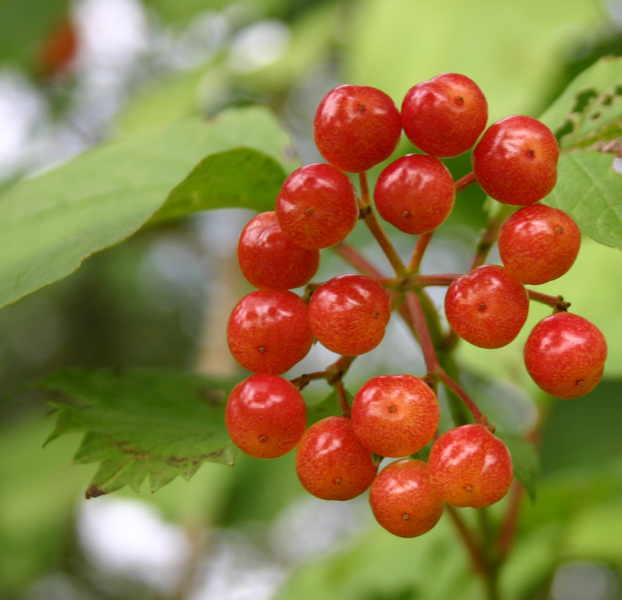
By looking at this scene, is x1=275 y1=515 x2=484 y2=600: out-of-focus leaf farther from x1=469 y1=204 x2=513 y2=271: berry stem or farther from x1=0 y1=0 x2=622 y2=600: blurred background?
x1=469 y1=204 x2=513 y2=271: berry stem

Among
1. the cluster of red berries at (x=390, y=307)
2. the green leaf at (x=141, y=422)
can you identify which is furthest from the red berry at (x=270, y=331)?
the green leaf at (x=141, y=422)

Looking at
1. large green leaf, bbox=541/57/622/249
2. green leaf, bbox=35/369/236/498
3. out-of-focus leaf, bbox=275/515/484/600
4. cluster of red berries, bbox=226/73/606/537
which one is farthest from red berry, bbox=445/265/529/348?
out-of-focus leaf, bbox=275/515/484/600

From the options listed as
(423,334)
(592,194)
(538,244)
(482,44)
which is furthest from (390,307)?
(482,44)

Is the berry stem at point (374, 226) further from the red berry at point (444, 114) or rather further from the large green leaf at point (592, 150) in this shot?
the large green leaf at point (592, 150)

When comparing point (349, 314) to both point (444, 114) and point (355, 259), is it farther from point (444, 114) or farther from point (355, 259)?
point (355, 259)

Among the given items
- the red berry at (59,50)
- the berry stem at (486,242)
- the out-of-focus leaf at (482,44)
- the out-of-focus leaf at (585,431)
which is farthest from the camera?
the red berry at (59,50)

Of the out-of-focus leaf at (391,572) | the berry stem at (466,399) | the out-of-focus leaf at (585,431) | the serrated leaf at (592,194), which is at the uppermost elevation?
the serrated leaf at (592,194)
